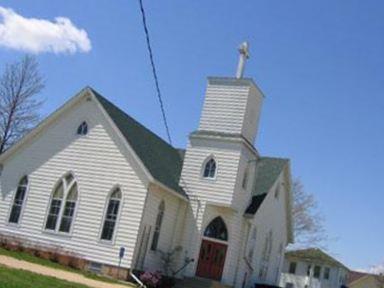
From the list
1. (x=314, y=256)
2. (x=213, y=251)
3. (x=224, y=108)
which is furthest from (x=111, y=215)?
(x=314, y=256)

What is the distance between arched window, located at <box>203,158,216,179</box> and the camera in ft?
112

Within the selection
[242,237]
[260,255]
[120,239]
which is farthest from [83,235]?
[260,255]

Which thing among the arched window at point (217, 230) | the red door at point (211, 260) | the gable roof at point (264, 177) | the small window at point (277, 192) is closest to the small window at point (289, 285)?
the small window at point (277, 192)

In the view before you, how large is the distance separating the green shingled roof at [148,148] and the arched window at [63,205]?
3.63m

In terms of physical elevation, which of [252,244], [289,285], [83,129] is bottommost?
[289,285]

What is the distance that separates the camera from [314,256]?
209 ft

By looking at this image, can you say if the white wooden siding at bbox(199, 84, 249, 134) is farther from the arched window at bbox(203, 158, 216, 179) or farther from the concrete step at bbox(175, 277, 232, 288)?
the concrete step at bbox(175, 277, 232, 288)

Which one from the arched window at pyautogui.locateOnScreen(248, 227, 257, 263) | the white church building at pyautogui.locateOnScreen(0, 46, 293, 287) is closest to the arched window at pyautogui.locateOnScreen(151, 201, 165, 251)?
the white church building at pyautogui.locateOnScreen(0, 46, 293, 287)

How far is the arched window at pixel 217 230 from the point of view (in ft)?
112

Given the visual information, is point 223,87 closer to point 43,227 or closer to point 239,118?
point 239,118

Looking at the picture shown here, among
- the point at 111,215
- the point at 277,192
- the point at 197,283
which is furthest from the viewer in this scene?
the point at 277,192

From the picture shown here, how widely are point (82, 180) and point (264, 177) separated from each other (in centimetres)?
1209

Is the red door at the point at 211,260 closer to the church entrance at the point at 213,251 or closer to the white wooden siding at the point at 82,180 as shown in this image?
the church entrance at the point at 213,251

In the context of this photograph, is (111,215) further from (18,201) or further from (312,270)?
(312,270)
